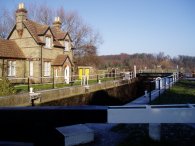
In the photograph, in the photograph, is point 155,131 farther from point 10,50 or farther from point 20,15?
point 20,15

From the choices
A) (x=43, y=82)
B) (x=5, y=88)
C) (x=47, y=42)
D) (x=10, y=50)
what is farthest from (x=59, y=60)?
(x=5, y=88)

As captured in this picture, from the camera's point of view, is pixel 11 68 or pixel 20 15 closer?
pixel 11 68

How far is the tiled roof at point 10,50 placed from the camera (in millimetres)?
27656

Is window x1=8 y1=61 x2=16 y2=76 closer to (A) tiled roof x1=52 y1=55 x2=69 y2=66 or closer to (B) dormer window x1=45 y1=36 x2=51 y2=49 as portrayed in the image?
(B) dormer window x1=45 y1=36 x2=51 y2=49

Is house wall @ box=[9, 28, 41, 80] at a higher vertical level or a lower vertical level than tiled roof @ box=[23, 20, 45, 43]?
lower

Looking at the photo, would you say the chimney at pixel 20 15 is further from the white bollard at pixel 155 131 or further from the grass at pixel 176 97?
the white bollard at pixel 155 131

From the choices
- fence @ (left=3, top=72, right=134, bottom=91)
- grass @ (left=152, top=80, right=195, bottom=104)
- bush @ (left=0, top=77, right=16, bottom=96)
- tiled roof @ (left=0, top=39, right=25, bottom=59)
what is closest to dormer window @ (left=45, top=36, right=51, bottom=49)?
tiled roof @ (left=0, top=39, right=25, bottom=59)

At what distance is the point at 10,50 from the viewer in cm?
2917

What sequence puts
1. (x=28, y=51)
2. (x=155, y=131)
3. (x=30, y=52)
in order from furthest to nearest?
1. (x=28, y=51)
2. (x=30, y=52)
3. (x=155, y=131)

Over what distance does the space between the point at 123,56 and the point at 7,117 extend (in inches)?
6116

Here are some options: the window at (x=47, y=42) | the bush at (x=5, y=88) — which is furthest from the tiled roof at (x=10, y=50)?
the bush at (x=5, y=88)

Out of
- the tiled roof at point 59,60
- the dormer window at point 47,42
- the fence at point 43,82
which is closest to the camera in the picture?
the fence at point 43,82

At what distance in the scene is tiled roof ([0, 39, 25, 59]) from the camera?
27.7 m

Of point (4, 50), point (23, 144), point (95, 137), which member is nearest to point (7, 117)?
point (23, 144)
